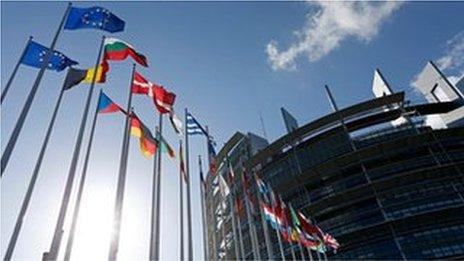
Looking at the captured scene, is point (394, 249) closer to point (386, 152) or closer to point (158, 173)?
point (386, 152)

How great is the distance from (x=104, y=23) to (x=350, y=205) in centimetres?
3639

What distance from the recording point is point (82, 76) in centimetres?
1730

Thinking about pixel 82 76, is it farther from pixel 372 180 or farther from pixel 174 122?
pixel 372 180

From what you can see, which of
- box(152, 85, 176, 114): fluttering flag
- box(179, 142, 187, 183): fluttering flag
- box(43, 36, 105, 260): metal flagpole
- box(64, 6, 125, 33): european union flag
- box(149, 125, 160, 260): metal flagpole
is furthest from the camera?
box(152, 85, 176, 114): fluttering flag

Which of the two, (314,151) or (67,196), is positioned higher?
(314,151)

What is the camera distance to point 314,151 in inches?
2014

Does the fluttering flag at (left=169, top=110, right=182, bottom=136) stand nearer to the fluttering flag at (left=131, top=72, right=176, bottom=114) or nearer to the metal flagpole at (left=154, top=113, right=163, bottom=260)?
the fluttering flag at (left=131, top=72, right=176, bottom=114)

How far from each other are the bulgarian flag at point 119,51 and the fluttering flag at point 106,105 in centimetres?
164

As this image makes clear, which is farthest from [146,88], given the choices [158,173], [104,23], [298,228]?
[298,228]

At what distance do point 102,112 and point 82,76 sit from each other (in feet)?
5.22

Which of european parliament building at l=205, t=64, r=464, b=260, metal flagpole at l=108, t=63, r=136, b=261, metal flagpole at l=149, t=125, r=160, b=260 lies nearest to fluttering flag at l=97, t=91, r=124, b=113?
metal flagpole at l=108, t=63, r=136, b=261

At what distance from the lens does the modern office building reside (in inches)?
1660

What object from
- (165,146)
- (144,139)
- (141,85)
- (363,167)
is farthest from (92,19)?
(363,167)

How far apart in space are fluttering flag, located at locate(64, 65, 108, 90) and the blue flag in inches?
18.5
